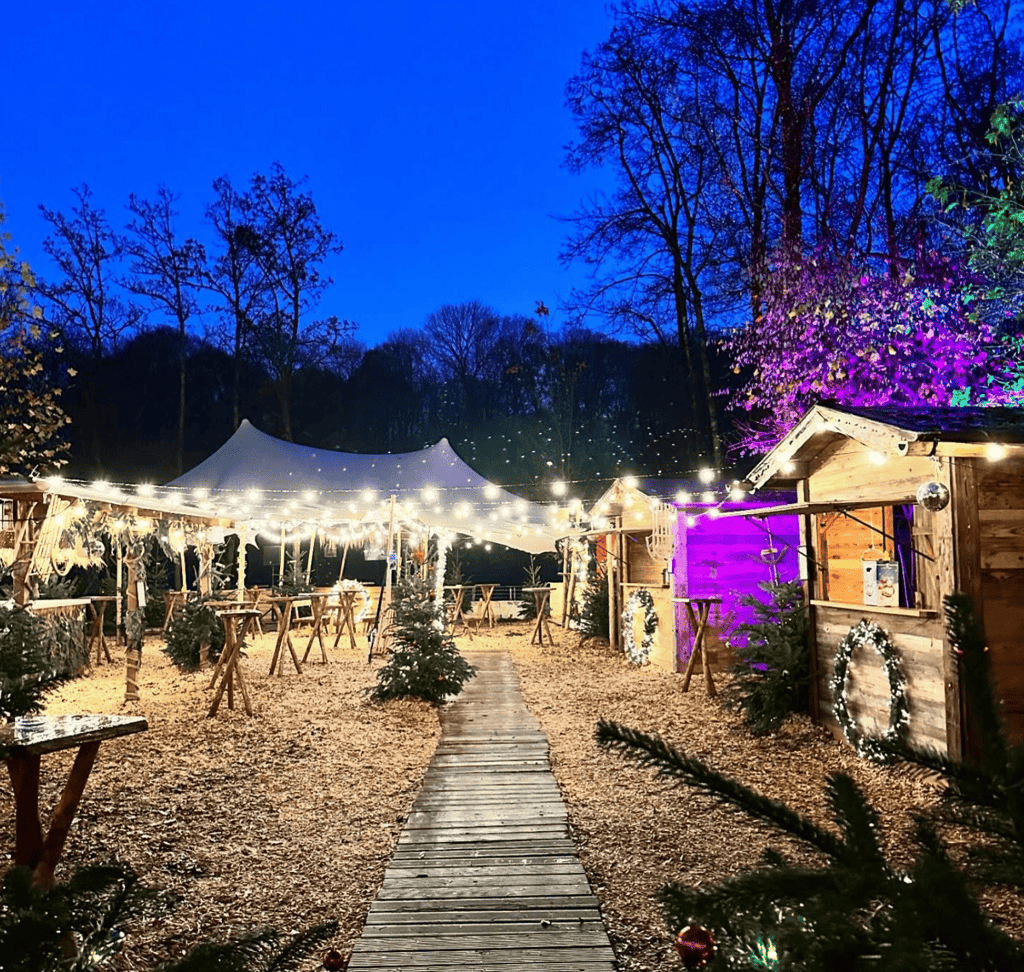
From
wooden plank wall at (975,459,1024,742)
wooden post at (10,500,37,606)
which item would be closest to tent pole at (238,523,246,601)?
wooden post at (10,500,37,606)

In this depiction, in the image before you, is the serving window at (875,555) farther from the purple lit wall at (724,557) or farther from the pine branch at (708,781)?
the pine branch at (708,781)

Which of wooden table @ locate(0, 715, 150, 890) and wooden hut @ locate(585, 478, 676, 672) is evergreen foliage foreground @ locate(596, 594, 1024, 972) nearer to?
wooden table @ locate(0, 715, 150, 890)

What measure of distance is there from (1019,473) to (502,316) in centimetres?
2287

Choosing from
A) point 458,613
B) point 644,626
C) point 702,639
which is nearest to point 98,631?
point 458,613

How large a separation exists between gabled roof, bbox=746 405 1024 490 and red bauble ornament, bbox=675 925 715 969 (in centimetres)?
374

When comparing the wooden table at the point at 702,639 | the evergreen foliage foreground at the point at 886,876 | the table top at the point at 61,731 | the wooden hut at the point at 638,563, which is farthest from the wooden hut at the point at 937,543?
the evergreen foliage foreground at the point at 886,876

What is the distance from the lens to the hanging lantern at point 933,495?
5.05m

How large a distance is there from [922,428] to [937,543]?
32.3 inches

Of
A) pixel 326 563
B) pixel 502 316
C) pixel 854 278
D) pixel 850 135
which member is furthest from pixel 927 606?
pixel 502 316

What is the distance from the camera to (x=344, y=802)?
5.18m

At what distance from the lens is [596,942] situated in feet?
10.1

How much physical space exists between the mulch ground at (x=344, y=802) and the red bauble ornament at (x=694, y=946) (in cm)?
31

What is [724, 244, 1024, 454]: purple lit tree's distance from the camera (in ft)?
38.5

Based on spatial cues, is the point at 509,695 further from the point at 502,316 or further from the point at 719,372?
the point at 502,316
